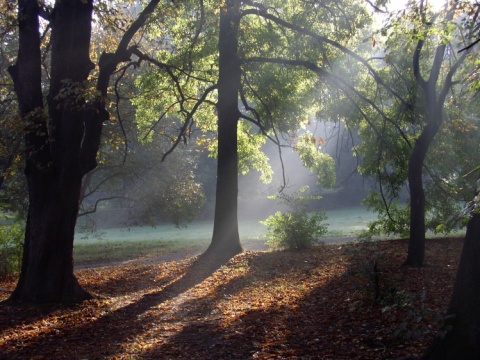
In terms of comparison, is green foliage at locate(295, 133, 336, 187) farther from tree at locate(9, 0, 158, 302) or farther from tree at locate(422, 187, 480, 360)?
tree at locate(422, 187, 480, 360)

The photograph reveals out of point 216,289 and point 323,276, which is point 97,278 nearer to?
point 216,289

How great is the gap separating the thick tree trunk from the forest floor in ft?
0.58

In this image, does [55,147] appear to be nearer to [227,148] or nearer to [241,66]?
[227,148]

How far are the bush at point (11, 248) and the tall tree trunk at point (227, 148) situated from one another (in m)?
5.97

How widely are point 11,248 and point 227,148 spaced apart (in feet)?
24.4

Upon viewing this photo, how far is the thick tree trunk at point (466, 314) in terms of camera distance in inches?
173

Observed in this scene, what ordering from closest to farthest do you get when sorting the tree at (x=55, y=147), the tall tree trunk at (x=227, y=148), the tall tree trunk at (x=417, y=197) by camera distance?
the tree at (x=55, y=147)
the tall tree trunk at (x=417, y=197)
the tall tree trunk at (x=227, y=148)

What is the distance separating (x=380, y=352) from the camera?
568cm

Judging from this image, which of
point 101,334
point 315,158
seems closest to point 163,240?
point 315,158

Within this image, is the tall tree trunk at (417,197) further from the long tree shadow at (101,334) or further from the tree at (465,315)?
the tree at (465,315)

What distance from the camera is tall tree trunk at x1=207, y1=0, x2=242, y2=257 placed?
14352 millimetres

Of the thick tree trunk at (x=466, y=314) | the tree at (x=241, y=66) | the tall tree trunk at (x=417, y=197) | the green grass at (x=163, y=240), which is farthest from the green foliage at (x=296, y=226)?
the thick tree trunk at (x=466, y=314)

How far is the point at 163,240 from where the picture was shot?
Result: 108 feet

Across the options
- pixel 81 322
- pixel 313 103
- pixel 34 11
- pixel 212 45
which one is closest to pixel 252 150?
pixel 313 103
